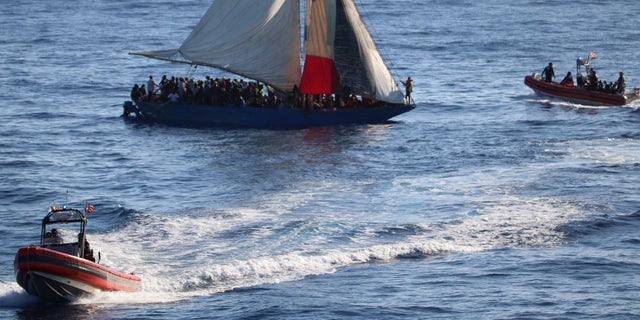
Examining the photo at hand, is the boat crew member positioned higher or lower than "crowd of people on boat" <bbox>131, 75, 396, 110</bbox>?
lower

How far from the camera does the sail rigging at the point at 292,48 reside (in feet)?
198

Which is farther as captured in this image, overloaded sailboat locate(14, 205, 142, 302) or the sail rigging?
the sail rigging

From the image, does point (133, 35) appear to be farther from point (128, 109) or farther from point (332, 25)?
point (332, 25)

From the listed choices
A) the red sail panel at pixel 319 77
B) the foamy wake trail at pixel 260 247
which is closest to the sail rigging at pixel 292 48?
the red sail panel at pixel 319 77

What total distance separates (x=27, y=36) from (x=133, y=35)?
8839 mm

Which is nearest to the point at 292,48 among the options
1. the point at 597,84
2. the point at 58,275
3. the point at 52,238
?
the point at 597,84

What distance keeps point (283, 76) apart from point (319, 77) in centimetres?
224

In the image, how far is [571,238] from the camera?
38.5 metres

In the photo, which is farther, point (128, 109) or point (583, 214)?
point (128, 109)

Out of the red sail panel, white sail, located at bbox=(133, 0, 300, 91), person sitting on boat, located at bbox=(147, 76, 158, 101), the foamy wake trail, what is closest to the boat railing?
the foamy wake trail

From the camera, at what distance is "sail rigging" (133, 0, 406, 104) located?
6028 cm

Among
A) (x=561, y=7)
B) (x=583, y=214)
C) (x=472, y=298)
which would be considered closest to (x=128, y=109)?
(x=583, y=214)

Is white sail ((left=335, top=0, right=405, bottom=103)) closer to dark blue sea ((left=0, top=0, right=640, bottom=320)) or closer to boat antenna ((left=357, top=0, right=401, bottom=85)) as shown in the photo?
dark blue sea ((left=0, top=0, right=640, bottom=320))

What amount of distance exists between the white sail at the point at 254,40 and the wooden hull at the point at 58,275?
104 feet
